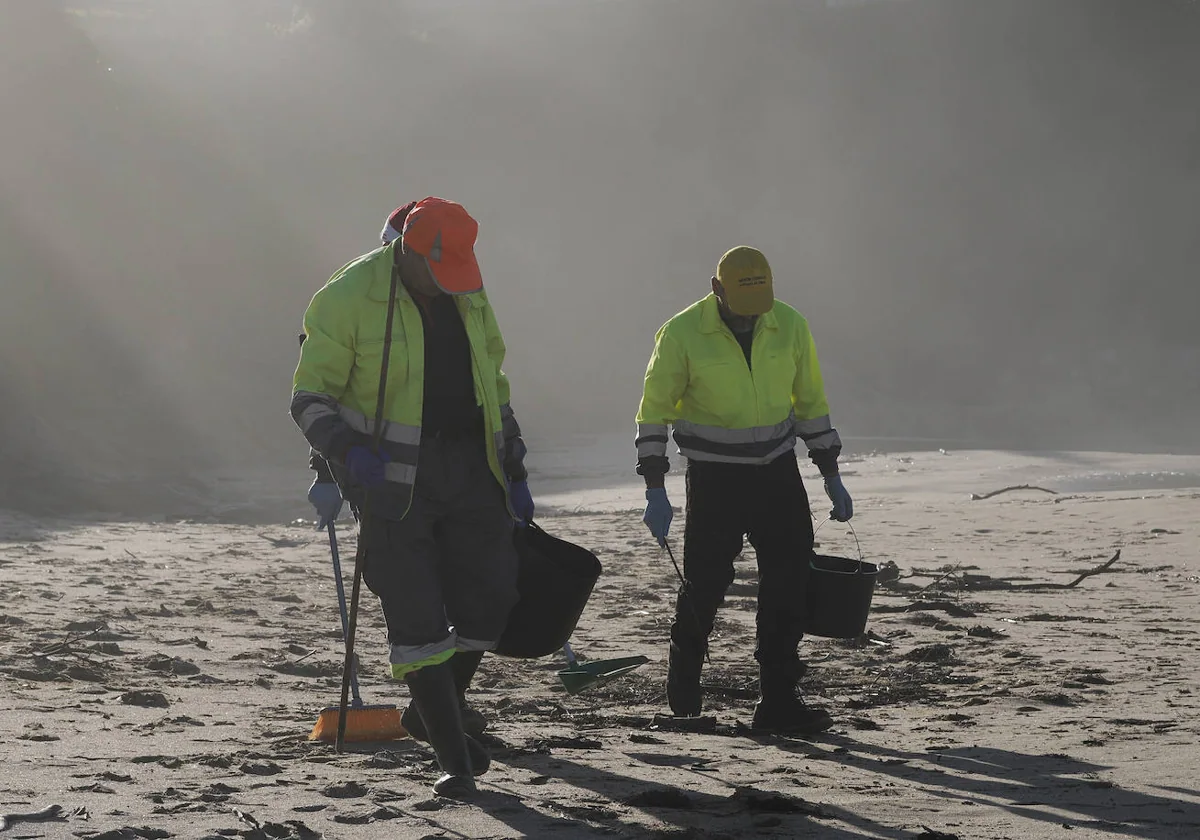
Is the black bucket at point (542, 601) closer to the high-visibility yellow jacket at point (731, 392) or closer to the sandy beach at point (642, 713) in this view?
the sandy beach at point (642, 713)

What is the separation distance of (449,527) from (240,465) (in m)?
24.5

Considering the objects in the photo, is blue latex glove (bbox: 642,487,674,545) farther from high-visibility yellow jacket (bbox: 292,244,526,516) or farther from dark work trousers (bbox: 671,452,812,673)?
high-visibility yellow jacket (bbox: 292,244,526,516)

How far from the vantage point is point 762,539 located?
5.46 meters

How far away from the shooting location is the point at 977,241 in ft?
197

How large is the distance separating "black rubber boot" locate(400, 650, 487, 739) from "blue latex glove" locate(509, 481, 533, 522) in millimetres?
451

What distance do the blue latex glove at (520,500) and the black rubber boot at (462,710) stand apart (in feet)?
1.48

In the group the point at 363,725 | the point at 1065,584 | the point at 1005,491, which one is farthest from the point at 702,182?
the point at 363,725

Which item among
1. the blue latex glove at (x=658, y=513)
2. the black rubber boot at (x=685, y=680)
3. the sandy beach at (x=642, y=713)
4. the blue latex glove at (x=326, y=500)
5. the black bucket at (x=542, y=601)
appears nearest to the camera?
the sandy beach at (x=642, y=713)

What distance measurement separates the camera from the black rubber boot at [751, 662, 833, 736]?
5.14 metres

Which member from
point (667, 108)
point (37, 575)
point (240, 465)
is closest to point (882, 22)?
point (667, 108)

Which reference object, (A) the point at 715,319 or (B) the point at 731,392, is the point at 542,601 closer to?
(B) the point at 731,392

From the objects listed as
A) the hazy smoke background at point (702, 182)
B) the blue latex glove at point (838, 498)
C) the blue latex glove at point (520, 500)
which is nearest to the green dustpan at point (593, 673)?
the blue latex glove at point (520, 500)

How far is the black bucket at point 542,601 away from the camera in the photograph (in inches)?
180

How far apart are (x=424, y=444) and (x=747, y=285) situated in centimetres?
153
